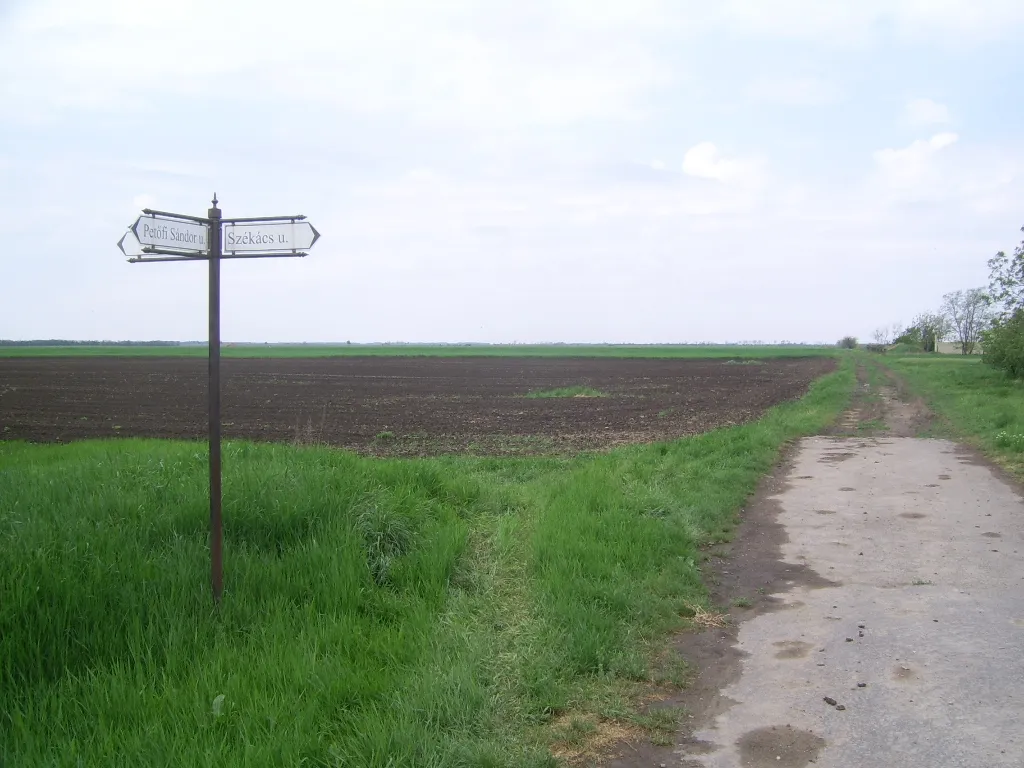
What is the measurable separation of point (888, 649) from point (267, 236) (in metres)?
4.90

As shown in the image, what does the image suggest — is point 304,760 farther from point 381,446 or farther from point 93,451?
point 381,446

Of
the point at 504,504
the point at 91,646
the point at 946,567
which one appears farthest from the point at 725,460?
the point at 91,646

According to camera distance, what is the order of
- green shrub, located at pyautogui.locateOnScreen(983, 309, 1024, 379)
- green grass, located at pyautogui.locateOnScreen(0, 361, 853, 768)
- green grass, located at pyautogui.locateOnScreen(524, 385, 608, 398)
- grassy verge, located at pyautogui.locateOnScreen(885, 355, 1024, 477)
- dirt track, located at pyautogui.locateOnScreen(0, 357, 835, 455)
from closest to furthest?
green grass, located at pyautogui.locateOnScreen(0, 361, 853, 768), grassy verge, located at pyautogui.locateOnScreen(885, 355, 1024, 477), dirt track, located at pyautogui.locateOnScreen(0, 357, 835, 455), green shrub, located at pyautogui.locateOnScreen(983, 309, 1024, 379), green grass, located at pyautogui.locateOnScreen(524, 385, 608, 398)

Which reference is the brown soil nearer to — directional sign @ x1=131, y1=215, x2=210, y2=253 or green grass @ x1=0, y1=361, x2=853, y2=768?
green grass @ x1=0, y1=361, x2=853, y2=768

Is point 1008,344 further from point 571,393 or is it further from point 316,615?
point 316,615

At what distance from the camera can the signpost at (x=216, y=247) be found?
4711 millimetres

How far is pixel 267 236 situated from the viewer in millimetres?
4934

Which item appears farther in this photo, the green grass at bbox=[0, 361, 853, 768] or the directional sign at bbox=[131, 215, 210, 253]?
the directional sign at bbox=[131, 215, 210, 253]

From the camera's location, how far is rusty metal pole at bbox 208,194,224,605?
477 cm

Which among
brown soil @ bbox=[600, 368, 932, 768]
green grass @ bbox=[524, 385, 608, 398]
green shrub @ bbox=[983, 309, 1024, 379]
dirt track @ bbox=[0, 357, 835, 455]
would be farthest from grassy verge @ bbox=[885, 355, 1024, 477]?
A: green grass @ bbox=[524, 385, 608, 398]

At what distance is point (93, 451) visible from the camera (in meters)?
10.6

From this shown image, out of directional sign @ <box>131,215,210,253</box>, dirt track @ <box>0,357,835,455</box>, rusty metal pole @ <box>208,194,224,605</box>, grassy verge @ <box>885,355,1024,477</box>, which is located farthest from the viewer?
dirt track @ <box>0,357,835,455</box>

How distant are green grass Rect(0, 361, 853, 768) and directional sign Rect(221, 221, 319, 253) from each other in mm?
2282

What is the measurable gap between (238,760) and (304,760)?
11.5 inches
